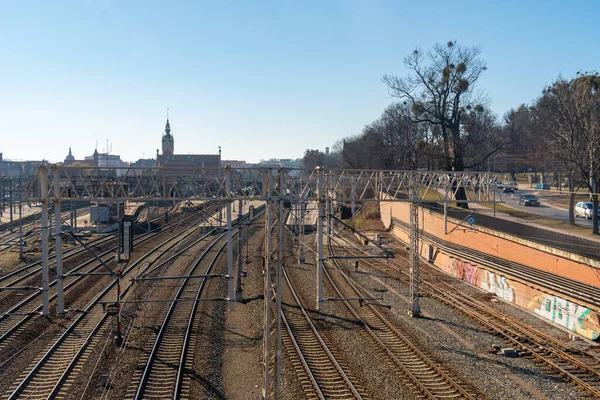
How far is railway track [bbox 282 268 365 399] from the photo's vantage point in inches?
451

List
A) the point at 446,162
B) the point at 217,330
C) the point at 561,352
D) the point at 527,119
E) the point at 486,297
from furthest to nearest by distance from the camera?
the point at 527,119, the point at 446,162, the point at 486,297, the point at 217,330, the point at 561,352

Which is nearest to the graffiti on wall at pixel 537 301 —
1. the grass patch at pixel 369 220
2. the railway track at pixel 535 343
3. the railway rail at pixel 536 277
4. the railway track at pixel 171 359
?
the railway rail at pixel 536 277

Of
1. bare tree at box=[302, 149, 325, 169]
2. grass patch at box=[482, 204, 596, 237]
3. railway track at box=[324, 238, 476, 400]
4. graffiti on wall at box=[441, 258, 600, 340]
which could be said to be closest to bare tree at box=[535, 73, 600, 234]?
grass patch at box=[482, 204, 596, 237]

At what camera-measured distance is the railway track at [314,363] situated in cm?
1146

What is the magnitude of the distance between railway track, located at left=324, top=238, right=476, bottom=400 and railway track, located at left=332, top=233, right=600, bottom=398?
107 inches

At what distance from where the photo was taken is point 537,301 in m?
17.7

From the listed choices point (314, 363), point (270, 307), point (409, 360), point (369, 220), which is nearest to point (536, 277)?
point (409, 360)

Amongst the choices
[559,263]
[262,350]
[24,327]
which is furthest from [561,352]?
[24,327]

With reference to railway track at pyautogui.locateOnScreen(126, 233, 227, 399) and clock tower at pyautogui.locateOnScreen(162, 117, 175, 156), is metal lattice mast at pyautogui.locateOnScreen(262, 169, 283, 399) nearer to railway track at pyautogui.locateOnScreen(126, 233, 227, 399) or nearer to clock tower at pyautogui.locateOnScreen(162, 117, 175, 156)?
railway track at pyautogui.locateOnScreen(126, 233, 227, 399)

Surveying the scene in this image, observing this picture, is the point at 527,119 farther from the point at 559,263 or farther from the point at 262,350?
the point at 262,350

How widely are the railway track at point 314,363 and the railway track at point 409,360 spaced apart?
4.46 feet

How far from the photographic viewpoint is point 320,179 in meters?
15.7

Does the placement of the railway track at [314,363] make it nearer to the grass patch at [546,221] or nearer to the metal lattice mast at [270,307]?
the metal lattice mast at [270,307]

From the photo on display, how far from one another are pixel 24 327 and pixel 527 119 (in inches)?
3443
